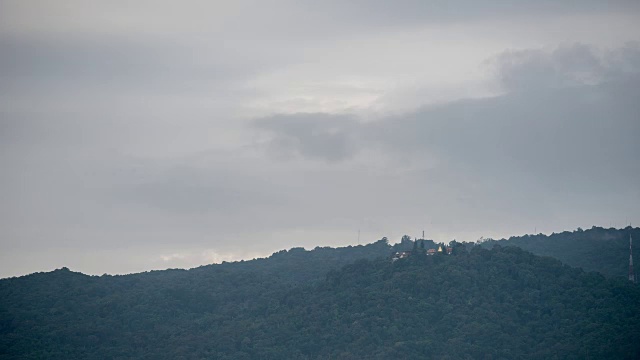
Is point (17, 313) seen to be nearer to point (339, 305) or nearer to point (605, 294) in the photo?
point (339, 305)

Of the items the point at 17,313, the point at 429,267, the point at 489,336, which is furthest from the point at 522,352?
the point at 17,313

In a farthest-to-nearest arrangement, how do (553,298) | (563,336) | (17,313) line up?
(17,313) < (553,298) < (563,336)

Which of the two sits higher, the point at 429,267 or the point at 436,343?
the point at 429,267

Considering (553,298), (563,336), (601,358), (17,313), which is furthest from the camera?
(17,313)

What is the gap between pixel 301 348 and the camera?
7151 inches

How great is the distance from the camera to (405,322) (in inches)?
7175

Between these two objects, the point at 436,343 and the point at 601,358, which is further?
the point at 436,343

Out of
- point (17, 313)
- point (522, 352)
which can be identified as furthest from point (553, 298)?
point (17, 313)

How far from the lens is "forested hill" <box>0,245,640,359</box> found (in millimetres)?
173125

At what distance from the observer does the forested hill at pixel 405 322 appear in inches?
6816

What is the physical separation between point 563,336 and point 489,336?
9401 millimetres

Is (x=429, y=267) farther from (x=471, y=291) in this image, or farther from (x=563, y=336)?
(x=563, y=336)

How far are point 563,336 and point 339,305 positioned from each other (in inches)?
1319

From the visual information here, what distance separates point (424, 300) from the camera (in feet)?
616
